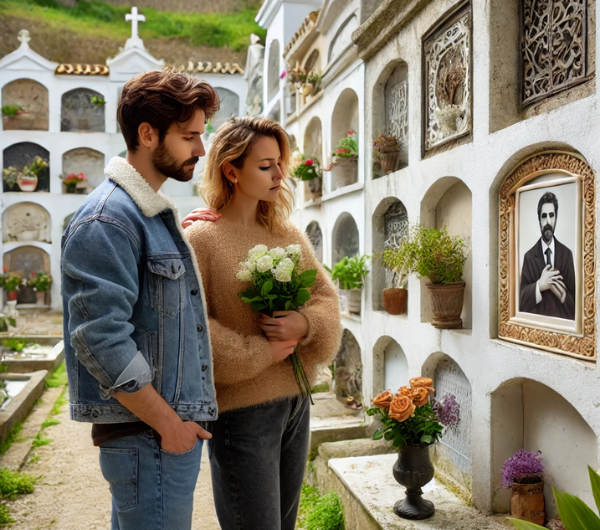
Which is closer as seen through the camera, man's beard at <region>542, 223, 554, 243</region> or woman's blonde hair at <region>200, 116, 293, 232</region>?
woman's blonde hair at <region>200, 116, 293, 232</region>

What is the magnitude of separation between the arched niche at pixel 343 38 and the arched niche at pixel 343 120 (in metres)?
0.38

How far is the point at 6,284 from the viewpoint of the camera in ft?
43.5

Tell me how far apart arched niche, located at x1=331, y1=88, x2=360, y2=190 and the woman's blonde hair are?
3196 mm

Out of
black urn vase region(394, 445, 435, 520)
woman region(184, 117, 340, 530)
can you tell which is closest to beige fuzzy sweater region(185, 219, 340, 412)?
woman region(184, 117, 340, 530)

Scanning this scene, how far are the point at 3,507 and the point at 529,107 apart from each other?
13.1 feet

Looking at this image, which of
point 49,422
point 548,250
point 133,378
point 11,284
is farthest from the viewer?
point 11,284

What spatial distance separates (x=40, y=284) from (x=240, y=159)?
13.1m

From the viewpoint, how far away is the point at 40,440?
536cm

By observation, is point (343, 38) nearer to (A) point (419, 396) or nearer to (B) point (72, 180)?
(A) point (419, 396)

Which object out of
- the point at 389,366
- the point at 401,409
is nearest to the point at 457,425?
the point at 401,409

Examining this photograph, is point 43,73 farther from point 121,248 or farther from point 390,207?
point 121,248

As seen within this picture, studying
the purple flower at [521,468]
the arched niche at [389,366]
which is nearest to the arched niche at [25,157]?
the arched niche at [389,366]

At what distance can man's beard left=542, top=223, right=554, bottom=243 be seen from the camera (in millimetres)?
2506

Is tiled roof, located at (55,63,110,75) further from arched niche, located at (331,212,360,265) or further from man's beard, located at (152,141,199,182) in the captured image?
man's beard, located at (152,141,199,182)
